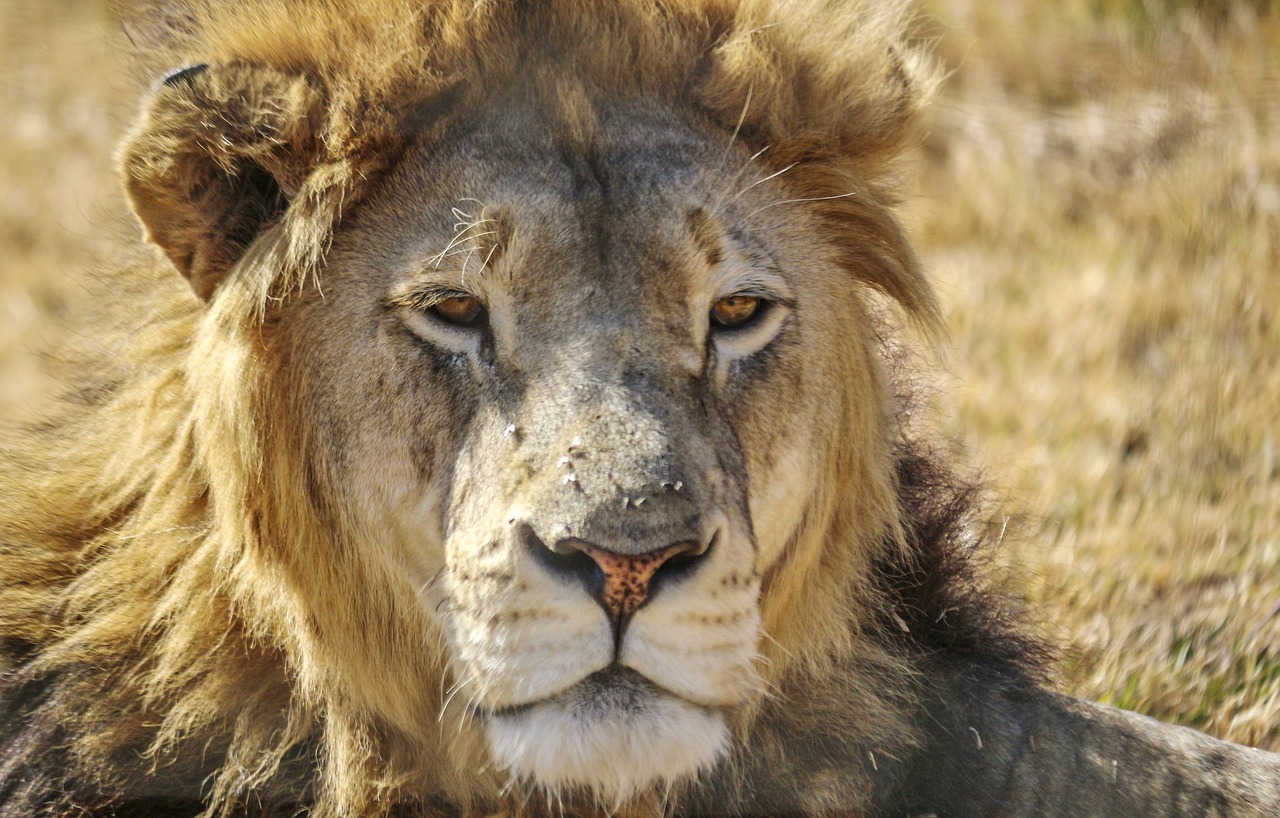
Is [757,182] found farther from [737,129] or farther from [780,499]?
[780,499]

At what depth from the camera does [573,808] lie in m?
3.05

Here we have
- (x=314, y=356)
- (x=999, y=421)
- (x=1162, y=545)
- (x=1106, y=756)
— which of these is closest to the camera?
(x=314, y=356)

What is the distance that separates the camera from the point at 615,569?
2.47 m

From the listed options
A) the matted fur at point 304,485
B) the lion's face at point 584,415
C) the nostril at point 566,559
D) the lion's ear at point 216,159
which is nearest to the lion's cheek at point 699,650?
the lion's face at point 584,415

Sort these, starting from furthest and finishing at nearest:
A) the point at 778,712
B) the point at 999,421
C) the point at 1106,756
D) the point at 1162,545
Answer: the point at 999,421, the point at 1162,545, the point at 1106,756, the point at 778,712

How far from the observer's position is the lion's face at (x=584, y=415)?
256 cm

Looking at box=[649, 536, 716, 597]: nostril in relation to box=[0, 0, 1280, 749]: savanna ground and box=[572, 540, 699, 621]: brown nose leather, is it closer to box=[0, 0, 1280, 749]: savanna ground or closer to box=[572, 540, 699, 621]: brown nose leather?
box=[572, 540, 699, 621]: brown nose leather

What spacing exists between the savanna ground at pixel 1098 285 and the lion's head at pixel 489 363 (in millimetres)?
691

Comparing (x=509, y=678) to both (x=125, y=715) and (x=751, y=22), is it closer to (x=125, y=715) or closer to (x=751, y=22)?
(x=125, y=715)

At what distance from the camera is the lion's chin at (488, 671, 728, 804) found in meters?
2.56

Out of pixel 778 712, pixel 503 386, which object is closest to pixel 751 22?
pixel 503 386

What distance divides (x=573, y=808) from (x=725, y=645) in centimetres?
63

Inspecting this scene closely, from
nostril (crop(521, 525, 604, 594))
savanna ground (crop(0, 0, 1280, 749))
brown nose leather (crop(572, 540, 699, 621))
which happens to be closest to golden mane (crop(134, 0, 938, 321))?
savanna ground (crop(0, 0, 1280, 749))

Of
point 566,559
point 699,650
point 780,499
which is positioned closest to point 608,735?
point 699,650
